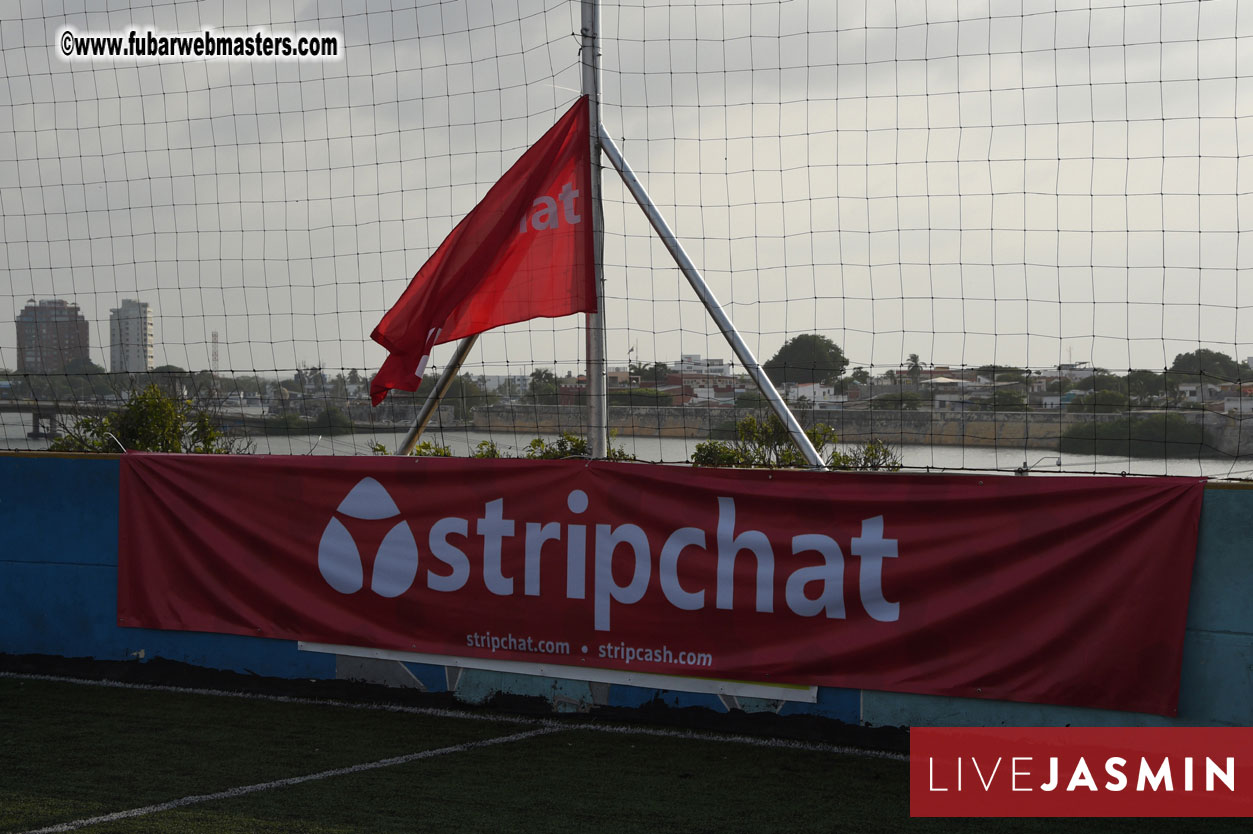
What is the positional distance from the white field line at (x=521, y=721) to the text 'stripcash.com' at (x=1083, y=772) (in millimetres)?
358

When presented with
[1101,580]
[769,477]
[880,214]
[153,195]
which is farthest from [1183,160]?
[153,195]

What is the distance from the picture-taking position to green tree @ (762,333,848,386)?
19.4 feet

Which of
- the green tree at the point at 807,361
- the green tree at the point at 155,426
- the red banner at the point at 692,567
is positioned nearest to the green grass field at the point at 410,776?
the red banner at the point at 692,567

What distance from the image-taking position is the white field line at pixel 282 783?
4422mm

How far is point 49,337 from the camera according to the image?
7.48 metres

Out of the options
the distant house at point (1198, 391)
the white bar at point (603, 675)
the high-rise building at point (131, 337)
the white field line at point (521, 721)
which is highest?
the high-rise building at point (131, 337)

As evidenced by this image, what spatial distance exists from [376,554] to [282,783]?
5.84 ft

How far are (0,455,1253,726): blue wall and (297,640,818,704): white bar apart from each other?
5cm

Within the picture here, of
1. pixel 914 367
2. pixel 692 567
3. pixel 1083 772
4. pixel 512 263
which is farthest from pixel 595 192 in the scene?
pixel 1083 772

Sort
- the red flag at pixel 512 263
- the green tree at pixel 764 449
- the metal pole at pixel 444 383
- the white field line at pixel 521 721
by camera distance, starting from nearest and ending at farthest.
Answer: the white field line at pixel 521 721
the red flag at pixel 512 263
the metal pole at pixel 444 383
the green tree at pixel 764 449

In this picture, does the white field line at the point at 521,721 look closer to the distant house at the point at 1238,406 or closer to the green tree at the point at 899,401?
the green tree at the point at 899,401

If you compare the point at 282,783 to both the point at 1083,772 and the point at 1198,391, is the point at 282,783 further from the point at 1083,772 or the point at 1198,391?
the point at 1198,391

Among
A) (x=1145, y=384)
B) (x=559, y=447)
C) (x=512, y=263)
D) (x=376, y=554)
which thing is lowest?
(x=376, y=554)

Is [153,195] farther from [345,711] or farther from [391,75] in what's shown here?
[345,711]
